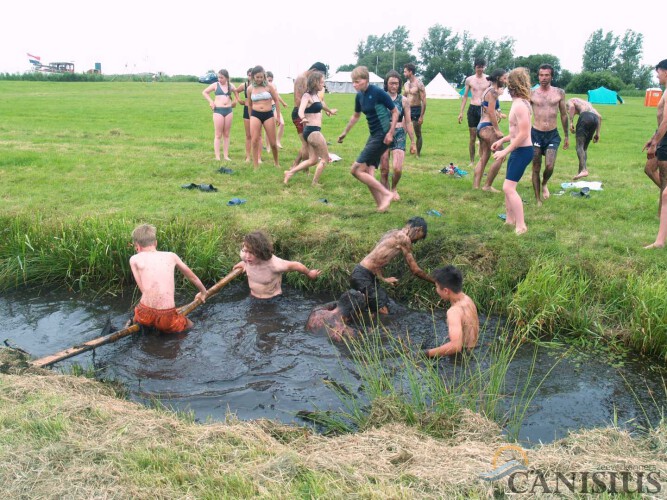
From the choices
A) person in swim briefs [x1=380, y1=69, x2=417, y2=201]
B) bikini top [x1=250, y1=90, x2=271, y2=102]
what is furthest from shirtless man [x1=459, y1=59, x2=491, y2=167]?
bikini top [x1=250, y1=90, x2=271, y2=102]

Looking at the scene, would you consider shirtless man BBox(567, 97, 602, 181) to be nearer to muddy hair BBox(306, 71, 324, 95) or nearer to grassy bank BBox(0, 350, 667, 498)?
muddy hair BBox(306, 71, 324, 95)

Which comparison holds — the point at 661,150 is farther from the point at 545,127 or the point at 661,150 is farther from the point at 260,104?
the point at 260,104

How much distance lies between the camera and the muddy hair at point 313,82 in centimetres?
1124

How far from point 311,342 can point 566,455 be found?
11.0ft

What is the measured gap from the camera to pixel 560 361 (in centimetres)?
638

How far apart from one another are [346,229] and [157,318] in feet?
10.6

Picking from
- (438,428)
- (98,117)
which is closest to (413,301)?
(438,428)

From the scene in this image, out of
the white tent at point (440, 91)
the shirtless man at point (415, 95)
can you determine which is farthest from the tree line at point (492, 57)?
the shirtless man at point (415, 95)

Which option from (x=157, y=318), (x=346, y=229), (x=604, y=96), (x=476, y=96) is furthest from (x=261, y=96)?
(x=604, y=96)

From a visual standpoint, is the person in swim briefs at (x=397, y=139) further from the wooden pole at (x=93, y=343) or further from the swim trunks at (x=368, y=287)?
the wooden pole at (x=93, y=343)

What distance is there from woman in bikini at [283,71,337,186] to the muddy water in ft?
12.5

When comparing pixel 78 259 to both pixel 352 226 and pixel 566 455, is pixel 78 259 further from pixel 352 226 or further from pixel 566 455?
pixel 566 455

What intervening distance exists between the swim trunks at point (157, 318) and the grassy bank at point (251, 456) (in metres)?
1.93

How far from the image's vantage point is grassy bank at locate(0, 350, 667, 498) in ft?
11.7
